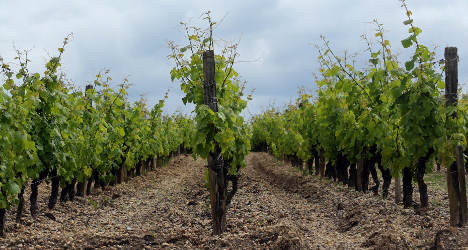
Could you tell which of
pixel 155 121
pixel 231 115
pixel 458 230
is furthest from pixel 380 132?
pixel 155 121

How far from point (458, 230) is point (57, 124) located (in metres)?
6.92

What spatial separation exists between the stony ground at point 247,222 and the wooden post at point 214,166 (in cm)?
28

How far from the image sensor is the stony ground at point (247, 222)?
6.06 metres

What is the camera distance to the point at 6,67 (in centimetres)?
828

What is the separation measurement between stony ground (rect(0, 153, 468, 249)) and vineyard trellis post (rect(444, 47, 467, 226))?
0.29 metres

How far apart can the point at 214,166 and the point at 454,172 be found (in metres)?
3.65

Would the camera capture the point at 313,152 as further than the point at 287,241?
Yes

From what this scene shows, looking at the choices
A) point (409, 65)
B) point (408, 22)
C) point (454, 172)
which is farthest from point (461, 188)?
point (408, 22)

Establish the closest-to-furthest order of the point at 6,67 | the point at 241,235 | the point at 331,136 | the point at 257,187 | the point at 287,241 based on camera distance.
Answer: the point at 287,241, the point at 241,235, the point at 6,67, the point at 331,136, the point at 257,187

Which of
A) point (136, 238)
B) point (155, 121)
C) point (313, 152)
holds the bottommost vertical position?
point (136, 238)

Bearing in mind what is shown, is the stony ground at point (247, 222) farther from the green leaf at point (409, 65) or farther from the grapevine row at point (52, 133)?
the green leaf at point (409, 65)

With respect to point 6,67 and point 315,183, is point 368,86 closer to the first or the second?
point 315,183

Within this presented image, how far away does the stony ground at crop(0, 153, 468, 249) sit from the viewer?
6.06m

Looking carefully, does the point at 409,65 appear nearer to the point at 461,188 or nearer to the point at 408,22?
the point at 408,22
